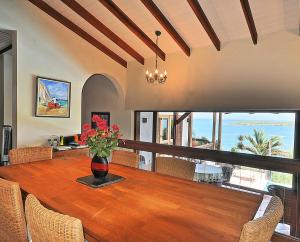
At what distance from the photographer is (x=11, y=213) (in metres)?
1.41

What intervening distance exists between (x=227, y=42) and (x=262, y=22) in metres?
0.83

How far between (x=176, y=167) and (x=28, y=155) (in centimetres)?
186

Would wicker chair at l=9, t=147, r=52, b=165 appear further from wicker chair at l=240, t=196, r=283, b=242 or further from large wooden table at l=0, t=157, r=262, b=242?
wicker chair at l=240, t=196, r=283, b=242

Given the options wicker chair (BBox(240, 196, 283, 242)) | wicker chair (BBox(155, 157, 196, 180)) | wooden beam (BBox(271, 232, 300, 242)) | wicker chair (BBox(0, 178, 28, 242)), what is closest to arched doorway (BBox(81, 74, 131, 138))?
wicker chair (BBox(155, 157, 196, 180))

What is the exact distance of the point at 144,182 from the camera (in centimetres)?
193

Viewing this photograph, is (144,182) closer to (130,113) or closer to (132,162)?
(132,162)

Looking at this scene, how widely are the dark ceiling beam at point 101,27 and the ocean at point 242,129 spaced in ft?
7.76

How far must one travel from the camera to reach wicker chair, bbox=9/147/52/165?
2.63 metres

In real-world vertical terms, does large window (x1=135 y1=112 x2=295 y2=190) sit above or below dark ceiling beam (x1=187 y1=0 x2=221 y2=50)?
below

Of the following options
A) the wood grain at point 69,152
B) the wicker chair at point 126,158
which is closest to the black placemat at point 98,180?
the wicker chair at point 126,158

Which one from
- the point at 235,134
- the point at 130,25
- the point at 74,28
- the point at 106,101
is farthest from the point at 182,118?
the point at 74,28

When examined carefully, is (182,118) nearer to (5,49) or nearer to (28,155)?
(28,155)

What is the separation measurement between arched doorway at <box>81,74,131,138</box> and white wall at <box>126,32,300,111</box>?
656 mm

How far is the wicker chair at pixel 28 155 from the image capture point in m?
2.63
